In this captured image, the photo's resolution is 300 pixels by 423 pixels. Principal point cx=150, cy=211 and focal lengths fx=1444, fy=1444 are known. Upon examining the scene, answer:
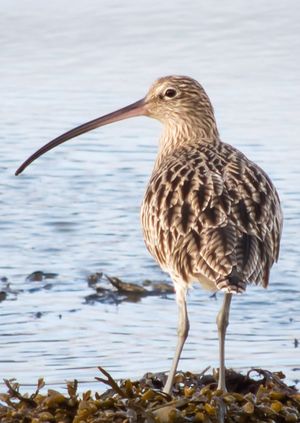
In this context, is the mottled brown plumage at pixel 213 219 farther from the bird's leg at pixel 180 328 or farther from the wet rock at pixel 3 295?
the wet rock at pixel 3 295

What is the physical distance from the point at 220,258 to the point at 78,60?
26.5 ft

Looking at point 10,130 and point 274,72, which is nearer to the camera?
point 10,130

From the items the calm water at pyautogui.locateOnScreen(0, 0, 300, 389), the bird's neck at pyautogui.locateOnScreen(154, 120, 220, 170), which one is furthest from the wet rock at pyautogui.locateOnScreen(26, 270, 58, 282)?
the bird's neck at pyautogui.locateOnScreen(154, 120, 220, 170)

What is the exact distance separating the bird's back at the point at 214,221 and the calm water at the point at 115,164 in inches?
42.7

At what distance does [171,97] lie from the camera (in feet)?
27.8

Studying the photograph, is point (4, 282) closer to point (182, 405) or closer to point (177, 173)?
point (177, 173)

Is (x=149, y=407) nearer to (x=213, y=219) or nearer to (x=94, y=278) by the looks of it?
(x=213, y=219)

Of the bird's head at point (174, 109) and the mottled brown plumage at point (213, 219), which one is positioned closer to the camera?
the mottled brown plumage at point (213, 219)

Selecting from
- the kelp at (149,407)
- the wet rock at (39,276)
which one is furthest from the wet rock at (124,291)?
the kelp at (149,407)

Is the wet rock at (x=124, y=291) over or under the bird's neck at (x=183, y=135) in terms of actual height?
under

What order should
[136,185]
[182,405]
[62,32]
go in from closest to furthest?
1. [182,405]
2. [136,185]
3. [62,32]

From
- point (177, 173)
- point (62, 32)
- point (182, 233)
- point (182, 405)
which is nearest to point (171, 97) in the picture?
A: point (177, 173)

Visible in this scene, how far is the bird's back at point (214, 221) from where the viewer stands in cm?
664

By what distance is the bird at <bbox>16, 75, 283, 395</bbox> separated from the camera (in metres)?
6.65
